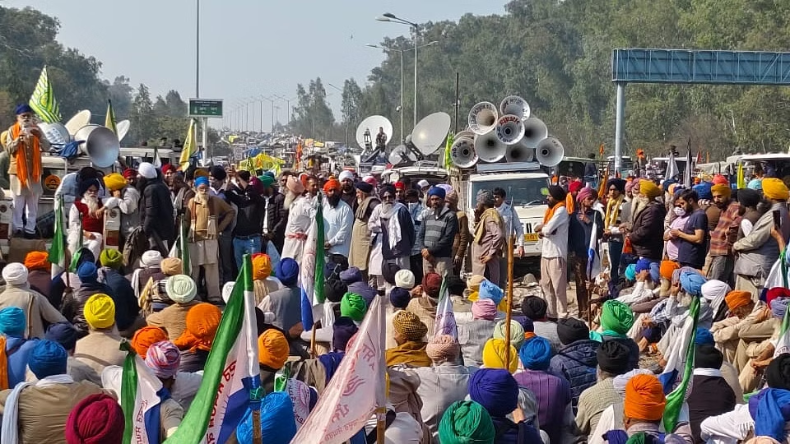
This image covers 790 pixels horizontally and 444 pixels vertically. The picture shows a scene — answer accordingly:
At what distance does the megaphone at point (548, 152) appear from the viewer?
22.0 m

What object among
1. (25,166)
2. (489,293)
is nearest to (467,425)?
(489,293)

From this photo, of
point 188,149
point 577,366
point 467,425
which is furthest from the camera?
point 188,149

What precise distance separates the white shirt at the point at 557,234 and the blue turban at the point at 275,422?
27.6ft

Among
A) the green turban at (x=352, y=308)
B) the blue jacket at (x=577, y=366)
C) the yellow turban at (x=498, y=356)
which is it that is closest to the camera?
the yellow turban at (x=498, y=356)

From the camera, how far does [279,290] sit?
9.81 m

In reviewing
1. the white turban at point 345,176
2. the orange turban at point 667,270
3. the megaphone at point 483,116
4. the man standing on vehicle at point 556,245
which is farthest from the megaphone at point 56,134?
the orange turban at point 667,270

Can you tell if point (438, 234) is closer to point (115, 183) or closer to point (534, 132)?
point (115, 183)

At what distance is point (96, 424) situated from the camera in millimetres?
4910

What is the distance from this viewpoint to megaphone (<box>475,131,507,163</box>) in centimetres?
2166

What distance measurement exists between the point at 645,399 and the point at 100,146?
1399 centimetres

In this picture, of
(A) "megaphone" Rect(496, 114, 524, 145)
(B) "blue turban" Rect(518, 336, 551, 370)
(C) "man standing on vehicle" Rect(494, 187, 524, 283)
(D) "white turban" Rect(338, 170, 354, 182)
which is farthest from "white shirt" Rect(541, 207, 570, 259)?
(A) "megaphone" Rect(496, 114, 524, 145)

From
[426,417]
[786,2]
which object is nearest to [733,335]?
[426,417]

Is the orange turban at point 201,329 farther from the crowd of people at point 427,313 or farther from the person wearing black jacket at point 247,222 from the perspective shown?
the person wearing black jacket at point 247,222

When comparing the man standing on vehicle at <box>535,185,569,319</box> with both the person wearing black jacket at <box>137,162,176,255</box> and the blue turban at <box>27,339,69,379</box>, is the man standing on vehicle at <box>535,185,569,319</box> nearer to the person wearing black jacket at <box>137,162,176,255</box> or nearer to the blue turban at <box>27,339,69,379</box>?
the person wearing black jacket at <box>137,162,176,255</box>
